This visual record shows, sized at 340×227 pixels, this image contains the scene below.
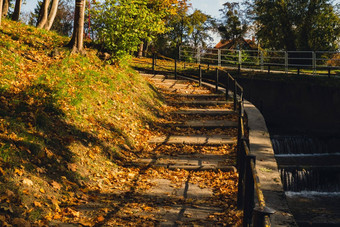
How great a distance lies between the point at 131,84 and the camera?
506 inches

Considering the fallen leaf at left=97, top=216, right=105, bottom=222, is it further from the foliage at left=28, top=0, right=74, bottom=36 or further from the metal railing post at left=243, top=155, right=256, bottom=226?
the foliage at left=28, top=0, right=74, bottom=36

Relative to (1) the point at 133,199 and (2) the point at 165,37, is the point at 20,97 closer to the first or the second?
(1) the point at 133,199

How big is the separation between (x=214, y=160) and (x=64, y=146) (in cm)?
323

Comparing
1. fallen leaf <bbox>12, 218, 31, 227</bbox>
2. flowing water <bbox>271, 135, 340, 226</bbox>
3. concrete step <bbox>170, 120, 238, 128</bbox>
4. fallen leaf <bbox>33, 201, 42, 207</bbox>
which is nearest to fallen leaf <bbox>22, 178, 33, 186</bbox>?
fallen leaf <bbox>33, 201, 42, 207</bbox>

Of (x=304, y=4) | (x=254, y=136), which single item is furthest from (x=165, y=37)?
(x=254, y=136)

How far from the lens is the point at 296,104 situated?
1789cm

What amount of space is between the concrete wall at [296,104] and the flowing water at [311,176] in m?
0.91

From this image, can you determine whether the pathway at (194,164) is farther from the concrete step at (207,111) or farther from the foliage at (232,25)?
the foliage at (232,25)

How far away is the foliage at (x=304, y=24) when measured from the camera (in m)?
30.2

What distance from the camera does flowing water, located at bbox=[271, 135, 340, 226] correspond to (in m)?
10.5

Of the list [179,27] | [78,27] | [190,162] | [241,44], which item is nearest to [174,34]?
[179,27]

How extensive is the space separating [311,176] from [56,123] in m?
9.31

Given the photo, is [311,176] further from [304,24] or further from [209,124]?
[304,24]

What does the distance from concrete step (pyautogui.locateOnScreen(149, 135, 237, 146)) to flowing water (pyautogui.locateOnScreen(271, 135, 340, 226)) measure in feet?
10.4
